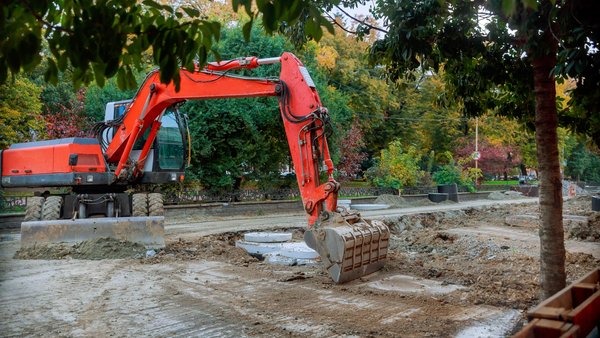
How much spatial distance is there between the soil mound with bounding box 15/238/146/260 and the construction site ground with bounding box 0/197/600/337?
59 mm

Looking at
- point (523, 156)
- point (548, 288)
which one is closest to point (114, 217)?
point (548, 288)

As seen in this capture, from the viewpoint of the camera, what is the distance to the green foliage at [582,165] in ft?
183

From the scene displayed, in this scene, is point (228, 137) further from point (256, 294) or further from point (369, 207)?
point (256, 294)

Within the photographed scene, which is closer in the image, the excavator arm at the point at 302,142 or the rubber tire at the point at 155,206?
the excavator arm at the point at 302,142

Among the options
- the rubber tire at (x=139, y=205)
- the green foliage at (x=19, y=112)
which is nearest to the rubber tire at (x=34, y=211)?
the rubber tire at (x=139, y=205)

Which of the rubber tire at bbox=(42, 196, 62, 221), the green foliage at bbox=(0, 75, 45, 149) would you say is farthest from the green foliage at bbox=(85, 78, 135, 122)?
the rubber tire at bbox=(42, 196, 62, 221)

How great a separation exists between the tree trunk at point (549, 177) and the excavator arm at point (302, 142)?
2.88 metres

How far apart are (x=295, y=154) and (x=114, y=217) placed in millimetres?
4757

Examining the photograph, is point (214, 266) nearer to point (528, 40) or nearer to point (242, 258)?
point (242, 258)

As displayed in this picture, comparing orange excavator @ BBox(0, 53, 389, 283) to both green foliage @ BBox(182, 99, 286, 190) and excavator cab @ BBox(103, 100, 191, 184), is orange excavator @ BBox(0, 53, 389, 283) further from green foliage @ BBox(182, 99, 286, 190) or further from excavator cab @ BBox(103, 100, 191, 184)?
green foliage @ BBox(182, 99, 286, 190)

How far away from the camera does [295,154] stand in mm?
9320

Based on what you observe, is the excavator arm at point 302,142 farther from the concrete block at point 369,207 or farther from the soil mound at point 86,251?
the concrete block at point 369,207

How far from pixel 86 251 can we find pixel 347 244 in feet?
18.5

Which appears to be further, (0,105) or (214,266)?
(0,105)
